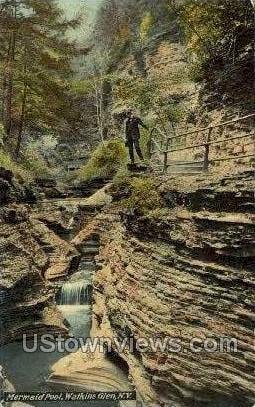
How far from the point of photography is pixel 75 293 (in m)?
11.5

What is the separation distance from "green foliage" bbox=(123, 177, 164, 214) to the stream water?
2.83 metres

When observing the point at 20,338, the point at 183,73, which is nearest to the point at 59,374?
the point at 20,338

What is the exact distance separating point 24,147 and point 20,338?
8955mm

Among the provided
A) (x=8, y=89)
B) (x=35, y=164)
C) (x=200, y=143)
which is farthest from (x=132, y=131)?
(x=35, y=164)

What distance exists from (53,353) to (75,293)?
2.85 m

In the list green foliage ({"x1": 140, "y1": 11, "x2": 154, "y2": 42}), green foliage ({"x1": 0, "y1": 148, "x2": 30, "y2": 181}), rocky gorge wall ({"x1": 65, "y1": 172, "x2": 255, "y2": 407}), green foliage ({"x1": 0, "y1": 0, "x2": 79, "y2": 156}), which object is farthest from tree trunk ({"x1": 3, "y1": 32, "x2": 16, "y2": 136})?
rocky gorge wall ({"x1": 65, "y1": 172, "x2": 255, "y2": 407})

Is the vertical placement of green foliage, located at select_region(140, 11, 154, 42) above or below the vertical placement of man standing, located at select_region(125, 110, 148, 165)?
above

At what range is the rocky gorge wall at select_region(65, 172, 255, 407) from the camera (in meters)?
5.96

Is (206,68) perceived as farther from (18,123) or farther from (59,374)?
(59,374)

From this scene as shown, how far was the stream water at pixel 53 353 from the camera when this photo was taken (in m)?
8.07

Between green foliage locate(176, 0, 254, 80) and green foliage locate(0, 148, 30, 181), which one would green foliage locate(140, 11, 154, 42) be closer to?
green foliage locate(176, 0, 254, 80)

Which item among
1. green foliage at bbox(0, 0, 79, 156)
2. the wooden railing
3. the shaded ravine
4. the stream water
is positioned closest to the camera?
the shaded ravine

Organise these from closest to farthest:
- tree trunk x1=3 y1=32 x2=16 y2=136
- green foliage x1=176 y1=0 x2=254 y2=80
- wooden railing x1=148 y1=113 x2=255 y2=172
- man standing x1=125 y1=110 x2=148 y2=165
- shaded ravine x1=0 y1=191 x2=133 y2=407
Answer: shaded ravine x1=0 y1=191 x2=133 y2=407, wooden railing x1=148 y1=113 x2=255 y2=172, green foliage x1=176 y1=0 x2=254 y2=80, man standing x1=125 y1=110 x2=148 y2=165, tree trunk x1=3 y1=32 x2=16 y2=136

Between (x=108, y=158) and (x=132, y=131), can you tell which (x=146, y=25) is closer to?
(x=108, y=158)
